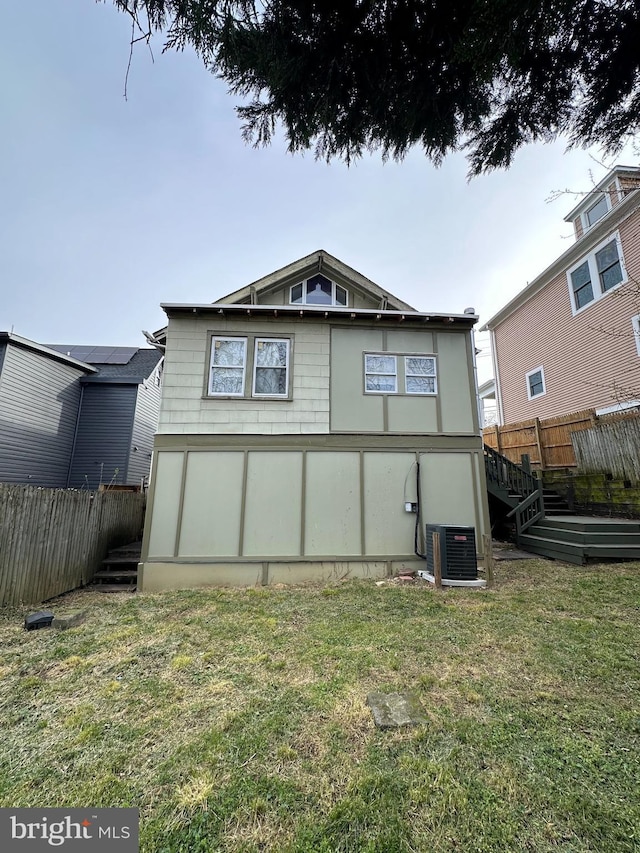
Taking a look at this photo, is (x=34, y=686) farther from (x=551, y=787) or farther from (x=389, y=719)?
(x=551, y=787)

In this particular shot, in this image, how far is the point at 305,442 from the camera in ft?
24.8

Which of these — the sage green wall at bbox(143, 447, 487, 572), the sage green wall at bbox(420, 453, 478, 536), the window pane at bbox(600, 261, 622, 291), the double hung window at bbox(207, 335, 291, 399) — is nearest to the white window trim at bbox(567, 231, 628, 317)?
the window pane at bbox(600, 261, 622, 291)

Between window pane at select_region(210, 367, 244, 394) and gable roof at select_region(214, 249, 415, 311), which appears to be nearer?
window pane at select_region(210, 367, 244, 394)

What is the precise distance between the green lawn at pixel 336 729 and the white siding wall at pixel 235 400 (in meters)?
3.71

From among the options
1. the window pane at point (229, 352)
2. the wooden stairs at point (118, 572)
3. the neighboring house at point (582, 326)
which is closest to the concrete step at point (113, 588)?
the wooden stairs at point (118, 572)

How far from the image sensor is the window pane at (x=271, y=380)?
7.73 m

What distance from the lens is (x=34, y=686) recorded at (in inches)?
131

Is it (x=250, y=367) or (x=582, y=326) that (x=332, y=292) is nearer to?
(x=250, y=367)

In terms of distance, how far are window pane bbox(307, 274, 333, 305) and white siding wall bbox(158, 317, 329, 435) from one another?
4.11 feet

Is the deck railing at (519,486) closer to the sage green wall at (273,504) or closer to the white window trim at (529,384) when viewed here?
the sage green wall at (273,504)

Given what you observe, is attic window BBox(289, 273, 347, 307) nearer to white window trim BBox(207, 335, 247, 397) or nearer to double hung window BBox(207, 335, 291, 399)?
double hung window BBox(207, 335, 291, 399)

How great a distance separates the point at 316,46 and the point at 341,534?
691cm

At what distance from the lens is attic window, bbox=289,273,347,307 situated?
873 centimetres

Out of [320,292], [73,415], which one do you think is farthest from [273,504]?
[73,415]
